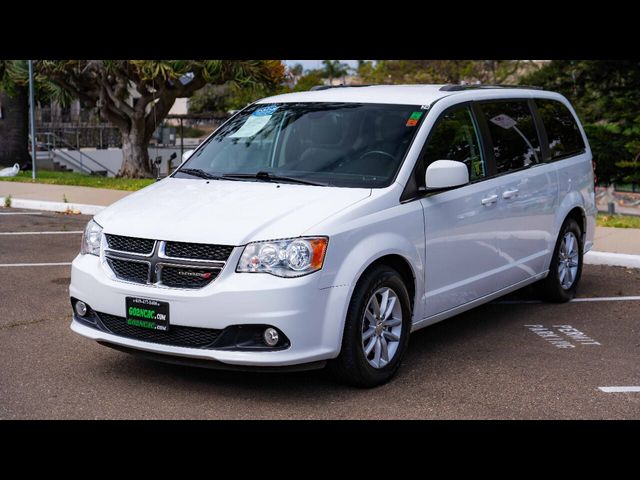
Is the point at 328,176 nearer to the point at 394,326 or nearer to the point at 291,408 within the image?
the point at 394,326

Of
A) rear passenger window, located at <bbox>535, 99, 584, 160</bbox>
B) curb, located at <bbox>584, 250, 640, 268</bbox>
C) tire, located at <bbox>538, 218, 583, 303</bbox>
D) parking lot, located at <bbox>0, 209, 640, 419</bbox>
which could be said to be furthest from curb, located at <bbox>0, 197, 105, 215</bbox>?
tire, located at <bbox>538, 218, 583, 303</bbox>

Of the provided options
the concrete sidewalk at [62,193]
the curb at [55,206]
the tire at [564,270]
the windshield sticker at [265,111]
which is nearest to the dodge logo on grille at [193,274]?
the windshield sticker at [265,111]

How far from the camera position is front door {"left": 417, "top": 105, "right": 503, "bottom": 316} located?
6320 millimetres

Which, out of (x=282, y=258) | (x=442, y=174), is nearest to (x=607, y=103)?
(x=442, y=174)

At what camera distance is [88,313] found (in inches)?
232

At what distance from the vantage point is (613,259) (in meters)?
10.3

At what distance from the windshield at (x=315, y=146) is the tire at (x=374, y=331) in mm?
700

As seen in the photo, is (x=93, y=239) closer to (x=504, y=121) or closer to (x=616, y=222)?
(x=504, y=121)

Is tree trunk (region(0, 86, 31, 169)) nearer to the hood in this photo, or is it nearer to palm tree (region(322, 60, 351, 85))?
the hood

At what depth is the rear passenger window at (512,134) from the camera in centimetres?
729

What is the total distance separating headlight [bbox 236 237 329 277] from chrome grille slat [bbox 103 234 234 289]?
0.41 feet
